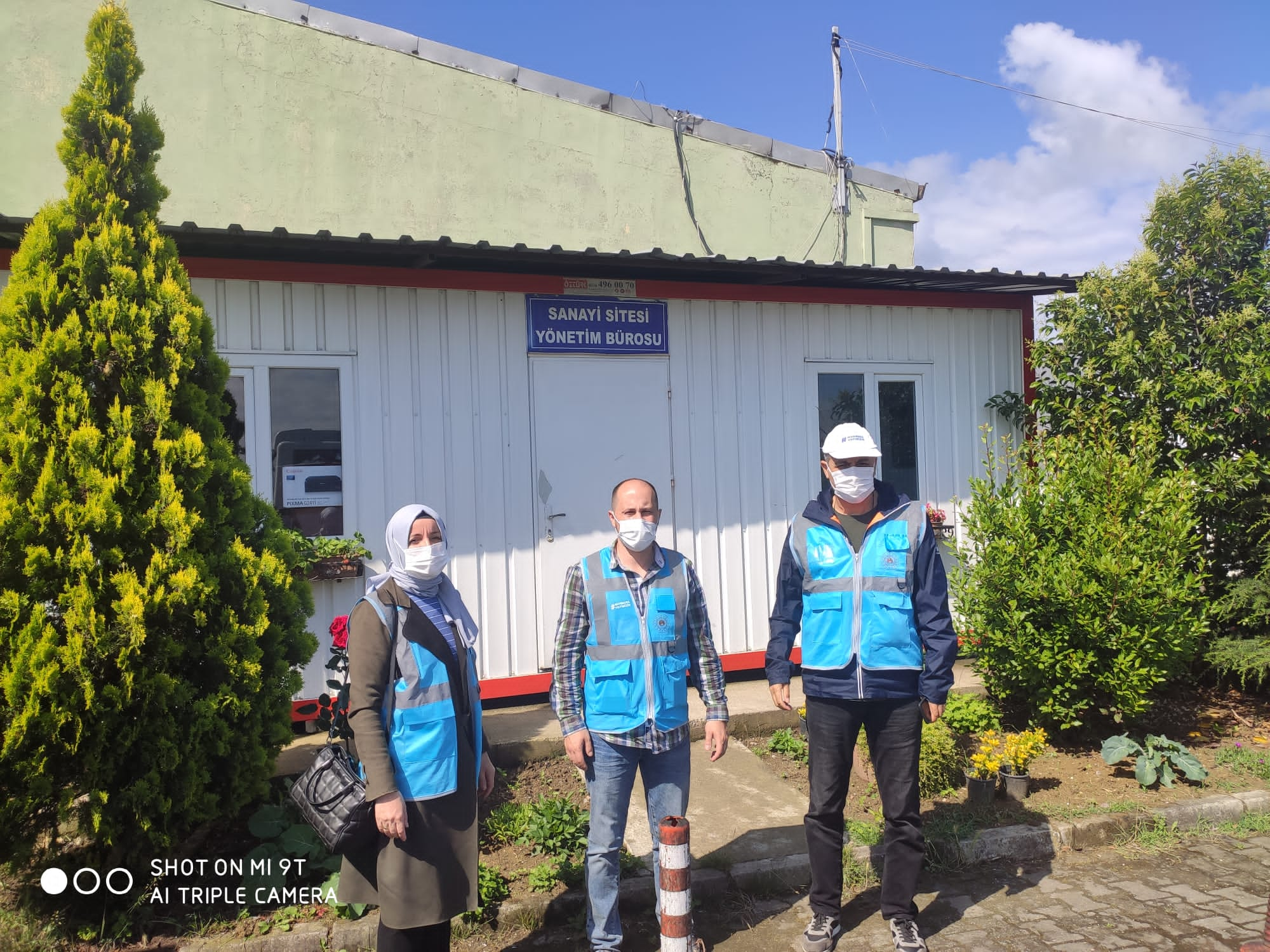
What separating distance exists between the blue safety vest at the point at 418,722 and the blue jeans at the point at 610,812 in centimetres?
67

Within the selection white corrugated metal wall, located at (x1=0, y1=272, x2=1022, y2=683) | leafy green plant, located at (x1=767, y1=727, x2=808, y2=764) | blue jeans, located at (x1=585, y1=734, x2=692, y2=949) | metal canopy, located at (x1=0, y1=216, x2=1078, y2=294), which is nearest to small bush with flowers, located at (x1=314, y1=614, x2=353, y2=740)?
blue jeans, located at (x1=585, y1=734, x2=692, y2=949)

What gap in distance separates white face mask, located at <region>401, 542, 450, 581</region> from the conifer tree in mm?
1093

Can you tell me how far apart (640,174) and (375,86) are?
3.26m

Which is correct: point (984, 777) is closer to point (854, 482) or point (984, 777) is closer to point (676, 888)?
point (854, 482)

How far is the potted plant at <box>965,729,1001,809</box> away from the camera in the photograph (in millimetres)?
5074

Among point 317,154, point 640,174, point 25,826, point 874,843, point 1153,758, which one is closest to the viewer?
point 25,826

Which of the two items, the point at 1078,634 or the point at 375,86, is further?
the point at 375,86

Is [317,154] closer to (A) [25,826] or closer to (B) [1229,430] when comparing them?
(A) [25,826]

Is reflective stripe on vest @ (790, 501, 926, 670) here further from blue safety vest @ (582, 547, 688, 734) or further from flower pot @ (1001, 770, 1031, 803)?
flower pot @ (1001, 770, 1031, 803)

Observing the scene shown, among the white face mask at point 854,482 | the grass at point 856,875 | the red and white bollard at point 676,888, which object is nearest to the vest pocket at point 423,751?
the red and white bollard at point 676,888

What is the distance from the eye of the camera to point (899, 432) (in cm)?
791

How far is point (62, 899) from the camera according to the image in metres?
3.70

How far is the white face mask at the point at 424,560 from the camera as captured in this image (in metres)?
3.17

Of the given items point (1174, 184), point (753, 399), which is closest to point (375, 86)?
point (753, 399)
